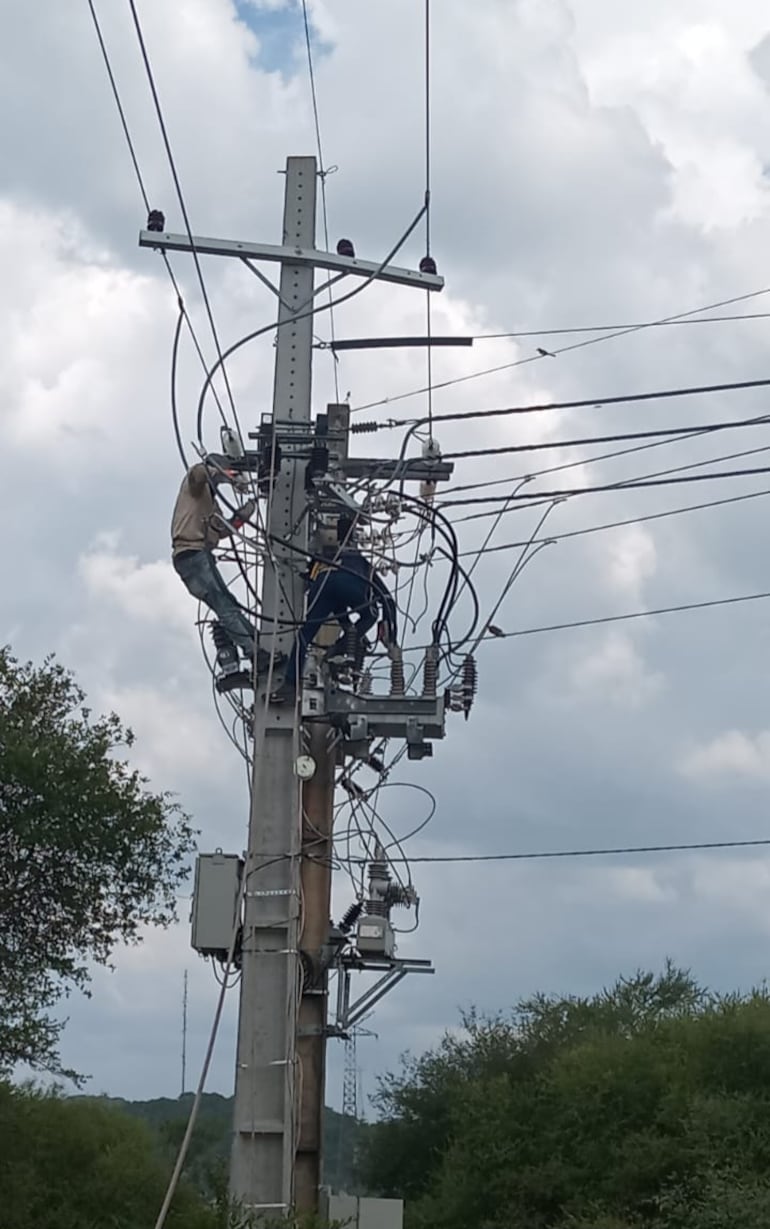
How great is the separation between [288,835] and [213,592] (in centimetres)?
206

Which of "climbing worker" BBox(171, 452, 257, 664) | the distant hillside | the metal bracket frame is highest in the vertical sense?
the distant hillside

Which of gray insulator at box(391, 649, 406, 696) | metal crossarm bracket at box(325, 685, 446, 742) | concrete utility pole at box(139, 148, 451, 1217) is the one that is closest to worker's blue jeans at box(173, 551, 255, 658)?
concrete utility pole at box(139, 148, 451, 1217)

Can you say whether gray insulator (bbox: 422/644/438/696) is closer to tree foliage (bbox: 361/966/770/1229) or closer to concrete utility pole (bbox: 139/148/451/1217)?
concrete utility pole (bbox: 139/148/451/1217)

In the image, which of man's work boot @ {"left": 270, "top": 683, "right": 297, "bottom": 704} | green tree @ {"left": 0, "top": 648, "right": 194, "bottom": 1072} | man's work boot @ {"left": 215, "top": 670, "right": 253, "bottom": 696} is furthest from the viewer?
green tree @ {"left": 0, "top": 648, "right": 194, "bottom": 1072}

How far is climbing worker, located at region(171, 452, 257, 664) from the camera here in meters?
13.5

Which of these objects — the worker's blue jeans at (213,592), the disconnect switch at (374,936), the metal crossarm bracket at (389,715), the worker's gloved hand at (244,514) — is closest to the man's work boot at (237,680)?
the worker's blue jeans at (213,592)

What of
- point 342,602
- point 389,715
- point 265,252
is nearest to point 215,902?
point 389,715

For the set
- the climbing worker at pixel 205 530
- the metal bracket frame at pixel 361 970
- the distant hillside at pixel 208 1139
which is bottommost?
the metal bracket frame at pixel 361 970

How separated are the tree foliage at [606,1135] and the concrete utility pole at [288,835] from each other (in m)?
13.8

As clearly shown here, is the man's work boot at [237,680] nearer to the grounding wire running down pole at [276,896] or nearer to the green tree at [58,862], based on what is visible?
the grounding wire running down pole at [276,896]

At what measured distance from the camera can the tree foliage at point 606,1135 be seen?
2683 centimetres

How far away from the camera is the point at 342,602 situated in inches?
533

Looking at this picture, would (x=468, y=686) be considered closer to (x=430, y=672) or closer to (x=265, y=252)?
(x=430, y=672)

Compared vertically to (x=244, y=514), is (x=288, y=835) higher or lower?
lower
